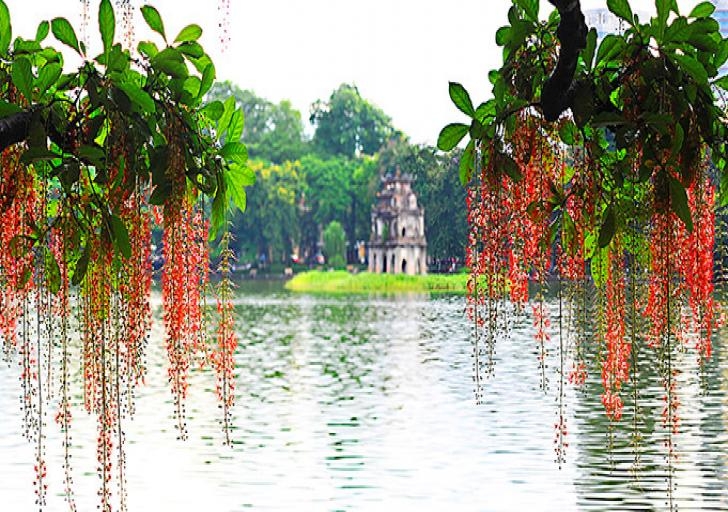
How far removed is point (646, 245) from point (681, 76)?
84 cm

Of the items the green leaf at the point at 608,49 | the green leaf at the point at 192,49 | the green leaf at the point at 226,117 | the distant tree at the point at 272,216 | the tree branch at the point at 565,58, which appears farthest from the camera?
the distant tree at the point at 272,216

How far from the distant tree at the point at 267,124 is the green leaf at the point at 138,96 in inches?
2784

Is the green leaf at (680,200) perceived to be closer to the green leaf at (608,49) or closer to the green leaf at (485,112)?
the green leaf at (608,49)

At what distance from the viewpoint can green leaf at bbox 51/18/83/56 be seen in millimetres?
3920

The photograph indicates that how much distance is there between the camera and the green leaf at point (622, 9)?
12.6 feet

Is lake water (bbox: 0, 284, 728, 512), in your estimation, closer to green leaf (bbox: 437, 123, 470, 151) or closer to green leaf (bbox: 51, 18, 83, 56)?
green leaf (bbox: 437, 123, 470, 151)

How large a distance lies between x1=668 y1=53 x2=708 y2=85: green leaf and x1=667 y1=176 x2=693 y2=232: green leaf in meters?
0.28

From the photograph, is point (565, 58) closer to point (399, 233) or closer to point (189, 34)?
point (189, 34)

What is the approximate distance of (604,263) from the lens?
4.53m

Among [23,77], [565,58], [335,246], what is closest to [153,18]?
[23,77]

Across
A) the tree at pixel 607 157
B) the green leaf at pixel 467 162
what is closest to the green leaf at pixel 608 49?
the tree at pixel 607 157

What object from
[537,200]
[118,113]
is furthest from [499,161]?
[118,113]

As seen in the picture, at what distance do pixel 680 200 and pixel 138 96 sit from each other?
4.75ft

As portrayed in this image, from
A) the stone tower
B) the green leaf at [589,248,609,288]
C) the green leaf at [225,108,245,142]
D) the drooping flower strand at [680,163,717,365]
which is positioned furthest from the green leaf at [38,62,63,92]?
the stone tower
